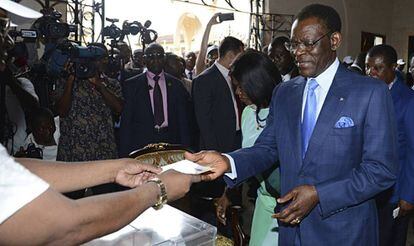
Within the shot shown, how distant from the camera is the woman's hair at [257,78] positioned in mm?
2531

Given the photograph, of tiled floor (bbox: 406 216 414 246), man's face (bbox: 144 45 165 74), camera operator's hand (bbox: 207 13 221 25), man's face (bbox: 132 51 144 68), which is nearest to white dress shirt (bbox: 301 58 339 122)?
man's face (bbox: 144 45 165 74)

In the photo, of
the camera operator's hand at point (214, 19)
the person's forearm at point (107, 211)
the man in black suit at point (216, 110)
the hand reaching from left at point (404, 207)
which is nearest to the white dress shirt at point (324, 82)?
the person's forearm at point (107, 211)

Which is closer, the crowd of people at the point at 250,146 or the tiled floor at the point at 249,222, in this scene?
the crowd of people at the point at 250,146

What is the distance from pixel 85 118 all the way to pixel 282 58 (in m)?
1.99

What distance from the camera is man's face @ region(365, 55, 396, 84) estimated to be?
3080mm

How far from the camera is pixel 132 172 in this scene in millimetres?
1702

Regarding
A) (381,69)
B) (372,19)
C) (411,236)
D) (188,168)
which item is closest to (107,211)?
(188,168)

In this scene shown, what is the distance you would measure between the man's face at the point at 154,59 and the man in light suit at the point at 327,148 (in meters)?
2.12

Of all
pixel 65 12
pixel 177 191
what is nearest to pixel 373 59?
pixel 177 191

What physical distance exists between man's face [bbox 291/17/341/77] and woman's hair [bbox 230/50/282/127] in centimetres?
70

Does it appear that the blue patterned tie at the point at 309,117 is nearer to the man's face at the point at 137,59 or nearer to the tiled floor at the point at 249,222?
the tiled floor at the point at 249,222

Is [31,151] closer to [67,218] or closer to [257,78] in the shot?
[257,78]

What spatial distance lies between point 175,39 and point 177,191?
884cm

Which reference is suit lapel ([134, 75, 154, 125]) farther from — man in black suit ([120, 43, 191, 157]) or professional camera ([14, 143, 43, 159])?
professional camera ([14, 143, 43, 159])
